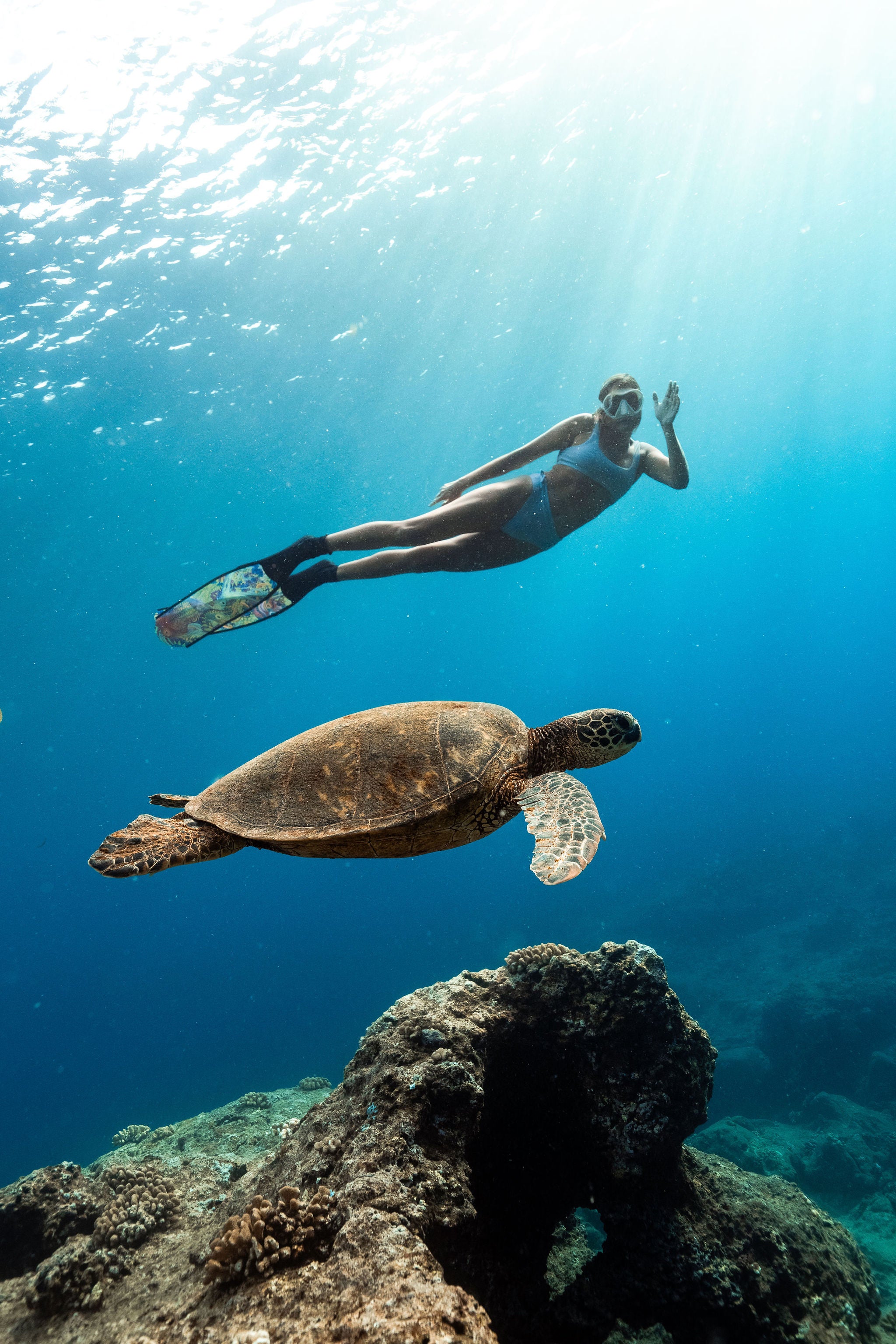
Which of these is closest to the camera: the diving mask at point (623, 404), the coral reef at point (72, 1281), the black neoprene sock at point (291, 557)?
the coral reef at point (72, 1281)

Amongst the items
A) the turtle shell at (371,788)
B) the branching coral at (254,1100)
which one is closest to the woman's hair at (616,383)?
the turtle shell at (371,788)

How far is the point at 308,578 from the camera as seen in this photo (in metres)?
4.43

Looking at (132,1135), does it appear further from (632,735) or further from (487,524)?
(487,524)

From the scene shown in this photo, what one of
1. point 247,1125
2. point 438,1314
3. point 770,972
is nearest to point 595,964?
point 438,1314

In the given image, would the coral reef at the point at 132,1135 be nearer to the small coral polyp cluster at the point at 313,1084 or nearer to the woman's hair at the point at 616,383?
the small coral polyp cluster at the point at 313,1084

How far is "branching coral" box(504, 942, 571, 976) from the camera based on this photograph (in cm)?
405

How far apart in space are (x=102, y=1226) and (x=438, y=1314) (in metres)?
Result: 3.76

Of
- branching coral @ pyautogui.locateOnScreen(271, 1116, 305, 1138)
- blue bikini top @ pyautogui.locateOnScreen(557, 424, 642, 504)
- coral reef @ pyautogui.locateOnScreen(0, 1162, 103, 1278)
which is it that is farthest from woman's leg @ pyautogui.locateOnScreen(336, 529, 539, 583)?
branching coral @ pyautogui.locateOnScreen(271, 1116, 305, 1138)

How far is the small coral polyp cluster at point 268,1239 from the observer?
230cm

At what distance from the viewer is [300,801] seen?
257 centimetres

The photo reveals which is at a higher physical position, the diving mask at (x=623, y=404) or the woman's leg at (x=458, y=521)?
the diving mask at (x=623, y=404)

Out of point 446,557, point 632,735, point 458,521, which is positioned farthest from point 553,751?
point 458,521

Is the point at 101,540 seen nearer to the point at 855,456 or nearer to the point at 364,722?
the point at 364,722

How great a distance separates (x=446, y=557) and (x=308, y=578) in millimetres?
1381
